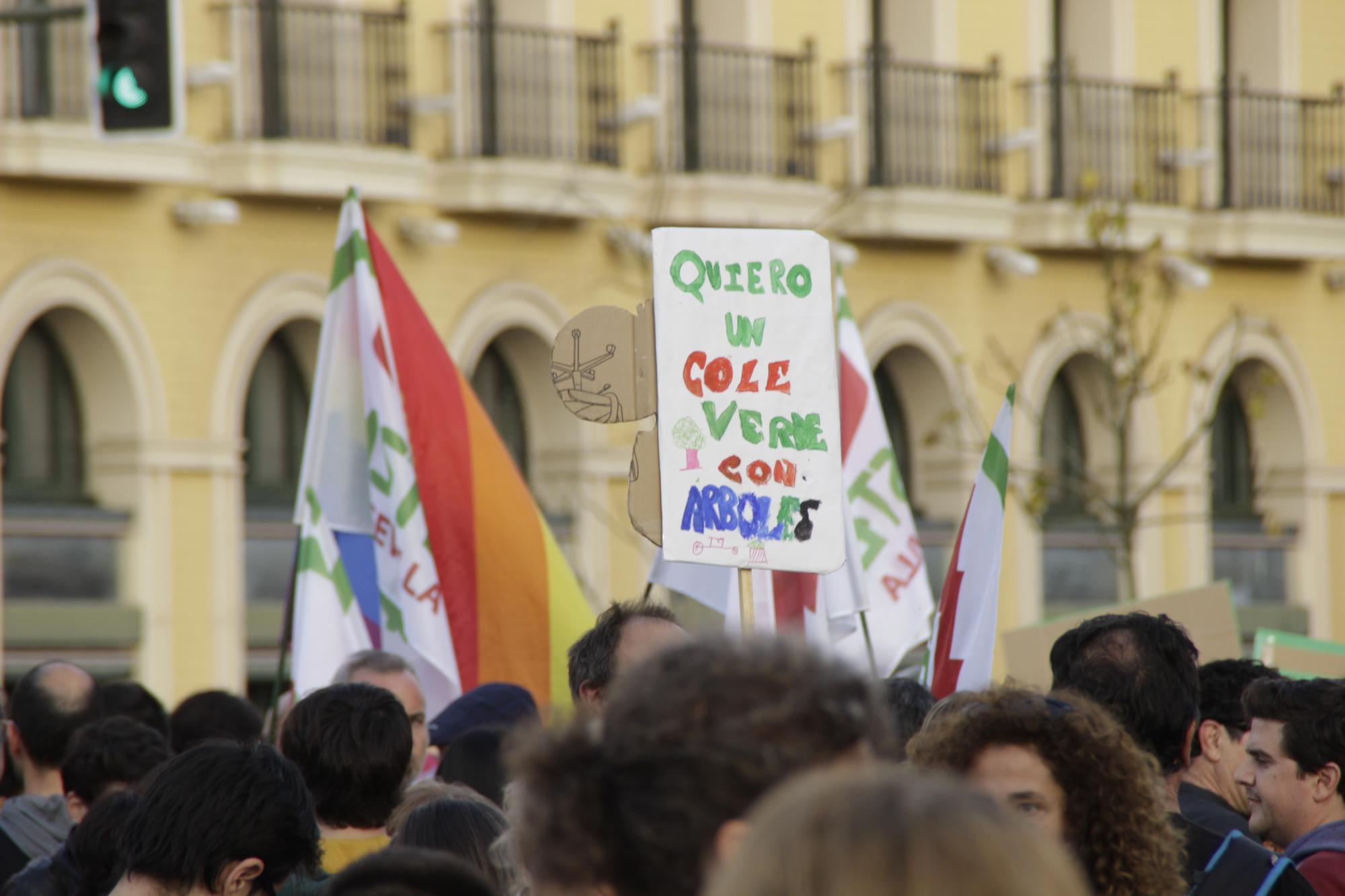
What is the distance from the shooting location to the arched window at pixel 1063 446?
846 inches

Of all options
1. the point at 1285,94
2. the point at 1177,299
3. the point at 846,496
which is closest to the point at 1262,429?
the point at 1177,299

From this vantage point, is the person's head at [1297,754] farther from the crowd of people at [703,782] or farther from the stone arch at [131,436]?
the stone arch at [131,436]

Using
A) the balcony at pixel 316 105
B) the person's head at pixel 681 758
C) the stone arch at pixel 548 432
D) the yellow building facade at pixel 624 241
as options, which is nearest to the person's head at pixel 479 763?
the person's head at pixel 681 758

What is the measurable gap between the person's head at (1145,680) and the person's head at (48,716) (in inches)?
123

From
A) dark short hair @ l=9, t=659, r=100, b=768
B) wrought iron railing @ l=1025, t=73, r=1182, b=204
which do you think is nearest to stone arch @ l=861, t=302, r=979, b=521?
wrought iron railing @ l=1025, t=73, r=1182, b=204

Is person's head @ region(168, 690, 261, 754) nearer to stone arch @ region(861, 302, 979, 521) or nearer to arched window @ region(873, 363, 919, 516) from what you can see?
stone arch @ region(861, 302, 979, 521)

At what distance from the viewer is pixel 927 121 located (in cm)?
2011

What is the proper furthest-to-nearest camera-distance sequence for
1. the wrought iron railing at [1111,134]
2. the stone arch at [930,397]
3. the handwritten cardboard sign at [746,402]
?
1. the wrought iron railing at [1111,134]
2. the stone arch at [930,397]
3. the handwritten cardboard sign at [746,402]

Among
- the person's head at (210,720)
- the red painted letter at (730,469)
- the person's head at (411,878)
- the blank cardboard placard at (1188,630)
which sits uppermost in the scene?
the red painted letter at (730,469)

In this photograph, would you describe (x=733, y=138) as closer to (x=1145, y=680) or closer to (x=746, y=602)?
(x=746, y=602)

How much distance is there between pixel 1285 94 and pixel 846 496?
1527 centimetres

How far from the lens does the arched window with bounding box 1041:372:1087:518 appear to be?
21484 millimetres

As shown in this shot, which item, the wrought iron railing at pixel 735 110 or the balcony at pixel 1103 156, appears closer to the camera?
the wrought iron railing at pixel 735 110

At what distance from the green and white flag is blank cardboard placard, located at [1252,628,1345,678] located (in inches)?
60.0
